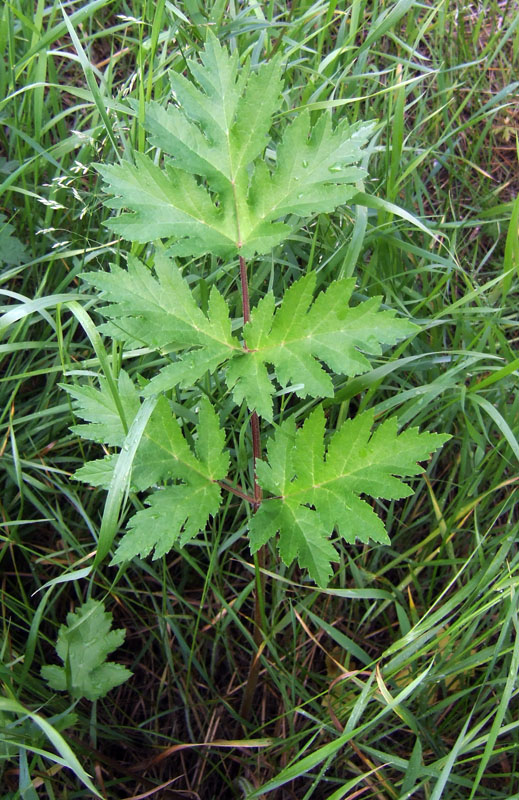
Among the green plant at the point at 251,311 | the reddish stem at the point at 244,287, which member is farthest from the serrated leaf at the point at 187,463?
the reddish stem at the point at 244,287

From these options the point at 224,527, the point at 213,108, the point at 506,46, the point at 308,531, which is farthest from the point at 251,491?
the point at 506,46

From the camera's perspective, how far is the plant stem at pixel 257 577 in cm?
160

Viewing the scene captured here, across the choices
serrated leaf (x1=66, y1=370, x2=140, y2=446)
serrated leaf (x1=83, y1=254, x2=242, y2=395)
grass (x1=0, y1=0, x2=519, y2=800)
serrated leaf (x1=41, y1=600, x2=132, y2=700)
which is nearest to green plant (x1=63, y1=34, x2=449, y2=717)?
serrated leaf (x1=83, y1=254, x2=242, y2=395)

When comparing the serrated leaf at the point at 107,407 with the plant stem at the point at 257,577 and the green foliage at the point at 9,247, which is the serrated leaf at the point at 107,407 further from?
the green foliage at the point at 9,247

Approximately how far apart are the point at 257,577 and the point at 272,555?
40 cm

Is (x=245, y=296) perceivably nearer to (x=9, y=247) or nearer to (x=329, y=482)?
(x=329, y=482)

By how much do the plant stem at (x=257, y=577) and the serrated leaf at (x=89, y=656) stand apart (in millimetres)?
373

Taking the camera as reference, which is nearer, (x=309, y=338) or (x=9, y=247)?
(x=309, y=338)

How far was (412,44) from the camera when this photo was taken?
9.03 feet

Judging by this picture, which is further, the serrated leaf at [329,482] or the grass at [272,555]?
the grass at [272,555]

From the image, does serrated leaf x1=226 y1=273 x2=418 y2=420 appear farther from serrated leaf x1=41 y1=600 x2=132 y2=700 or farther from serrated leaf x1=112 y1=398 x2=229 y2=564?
serrated leaf x1=41 y1=600 x2=132 y2=700

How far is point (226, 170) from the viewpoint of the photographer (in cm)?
157

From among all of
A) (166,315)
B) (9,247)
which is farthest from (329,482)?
(9,247)

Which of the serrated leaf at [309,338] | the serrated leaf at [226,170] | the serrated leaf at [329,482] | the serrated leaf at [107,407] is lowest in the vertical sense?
the serrated leaf at [329,482]
